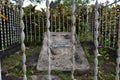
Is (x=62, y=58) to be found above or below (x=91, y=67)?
above

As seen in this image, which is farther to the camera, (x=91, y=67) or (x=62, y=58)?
(x=62, y=58)

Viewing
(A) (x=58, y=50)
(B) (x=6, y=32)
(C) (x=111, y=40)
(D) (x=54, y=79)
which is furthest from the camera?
(C) (x=111, y=40)

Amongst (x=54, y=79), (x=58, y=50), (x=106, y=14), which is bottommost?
(x=54, y=79)

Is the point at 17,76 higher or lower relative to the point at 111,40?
lower

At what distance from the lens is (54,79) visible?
10.5 feet

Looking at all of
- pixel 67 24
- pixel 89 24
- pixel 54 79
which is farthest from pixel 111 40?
pixel 54 79

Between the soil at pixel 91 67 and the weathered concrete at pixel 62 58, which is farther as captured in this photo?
the weathered concrete at pixel 62 58

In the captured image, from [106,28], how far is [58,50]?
1.68 m

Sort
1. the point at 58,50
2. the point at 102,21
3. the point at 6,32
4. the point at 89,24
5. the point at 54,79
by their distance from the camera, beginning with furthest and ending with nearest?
the point at 89,24 < the point at 102,21 < the point at 6,32 < the point at 58,50 < the point at 54,79

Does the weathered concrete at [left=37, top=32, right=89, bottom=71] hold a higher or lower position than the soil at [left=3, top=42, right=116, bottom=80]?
higher

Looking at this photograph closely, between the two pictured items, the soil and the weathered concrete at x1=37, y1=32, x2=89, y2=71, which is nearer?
the soil

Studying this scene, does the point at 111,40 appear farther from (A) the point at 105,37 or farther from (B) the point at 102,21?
(B) the point at 102,21

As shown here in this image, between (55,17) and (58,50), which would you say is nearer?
(58,50)

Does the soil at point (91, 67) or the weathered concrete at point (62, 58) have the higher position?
the weathered concrete at point (62, 58)
